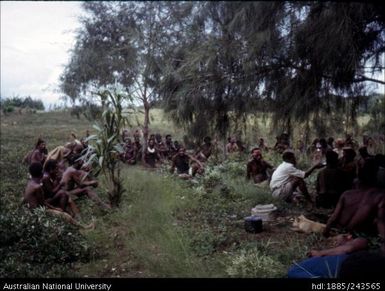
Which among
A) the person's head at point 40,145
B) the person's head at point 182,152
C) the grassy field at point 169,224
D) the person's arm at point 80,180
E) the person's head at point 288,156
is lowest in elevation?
the grassy field at point 169,224

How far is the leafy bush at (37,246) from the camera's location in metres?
4.78

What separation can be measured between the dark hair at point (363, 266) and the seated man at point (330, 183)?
3.36 m

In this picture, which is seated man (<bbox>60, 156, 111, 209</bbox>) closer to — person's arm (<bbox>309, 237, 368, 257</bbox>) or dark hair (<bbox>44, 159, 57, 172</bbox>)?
dark hair (<bbox>44, 159, 57, 172</bbox>)

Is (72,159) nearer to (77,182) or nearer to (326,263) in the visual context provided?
(77,182)

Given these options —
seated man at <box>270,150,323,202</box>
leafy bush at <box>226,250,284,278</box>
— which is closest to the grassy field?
leafy bush at <box>226,250,284,278</box>

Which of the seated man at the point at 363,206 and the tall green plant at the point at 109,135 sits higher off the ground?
the tall green plant at the point at 109,135

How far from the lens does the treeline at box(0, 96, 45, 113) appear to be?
8688 mm

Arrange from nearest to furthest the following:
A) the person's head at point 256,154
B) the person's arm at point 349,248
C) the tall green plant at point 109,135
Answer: the person's arm at point 349,248 < the tall green plant at point 109,135 < the person's head at point 256,154

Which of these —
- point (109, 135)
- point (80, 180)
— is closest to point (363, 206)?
point (109, 135)

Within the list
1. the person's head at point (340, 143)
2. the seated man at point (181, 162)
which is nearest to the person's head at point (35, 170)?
the seated man at point (181, 162)

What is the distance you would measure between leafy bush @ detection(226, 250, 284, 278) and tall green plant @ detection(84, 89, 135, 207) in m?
3.67

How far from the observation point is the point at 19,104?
8.98 metres

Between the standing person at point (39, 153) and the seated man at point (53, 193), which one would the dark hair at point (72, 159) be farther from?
the seated man at point (53, 193)
